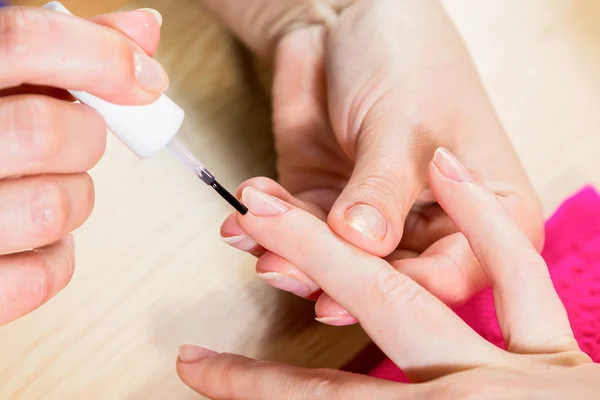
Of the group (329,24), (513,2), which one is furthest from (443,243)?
(513,2)

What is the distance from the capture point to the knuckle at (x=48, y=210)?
0.31m

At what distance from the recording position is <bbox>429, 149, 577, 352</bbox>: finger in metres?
0.37

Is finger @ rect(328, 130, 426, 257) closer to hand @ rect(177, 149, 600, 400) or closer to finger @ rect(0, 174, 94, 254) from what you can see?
hand @ rect(177, 149, 600, 400)

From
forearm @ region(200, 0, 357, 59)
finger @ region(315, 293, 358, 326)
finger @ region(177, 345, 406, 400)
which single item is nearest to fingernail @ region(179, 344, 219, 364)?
finger @ region(177, 345, 406, 400)

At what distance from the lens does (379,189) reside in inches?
16.3

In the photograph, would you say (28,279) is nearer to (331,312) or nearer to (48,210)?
(48,210)

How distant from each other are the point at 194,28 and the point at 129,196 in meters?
0.20

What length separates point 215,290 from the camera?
21.2 inches

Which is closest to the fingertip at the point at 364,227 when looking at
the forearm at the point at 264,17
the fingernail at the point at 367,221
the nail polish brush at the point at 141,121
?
the fingernail at the point at 367,221

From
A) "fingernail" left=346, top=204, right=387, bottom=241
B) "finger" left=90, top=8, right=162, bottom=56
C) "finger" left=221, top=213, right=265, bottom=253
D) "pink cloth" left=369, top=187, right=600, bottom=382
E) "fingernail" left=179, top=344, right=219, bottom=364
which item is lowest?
"fingernail" left=179, top=344, right=219, bottom=364

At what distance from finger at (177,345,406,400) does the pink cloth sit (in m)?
0.10

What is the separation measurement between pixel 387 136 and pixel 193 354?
0.76 ft

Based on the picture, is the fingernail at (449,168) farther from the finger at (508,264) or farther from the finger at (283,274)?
the finger at (283,274)

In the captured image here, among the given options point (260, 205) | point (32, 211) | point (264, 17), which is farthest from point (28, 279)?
point (264, 17)
